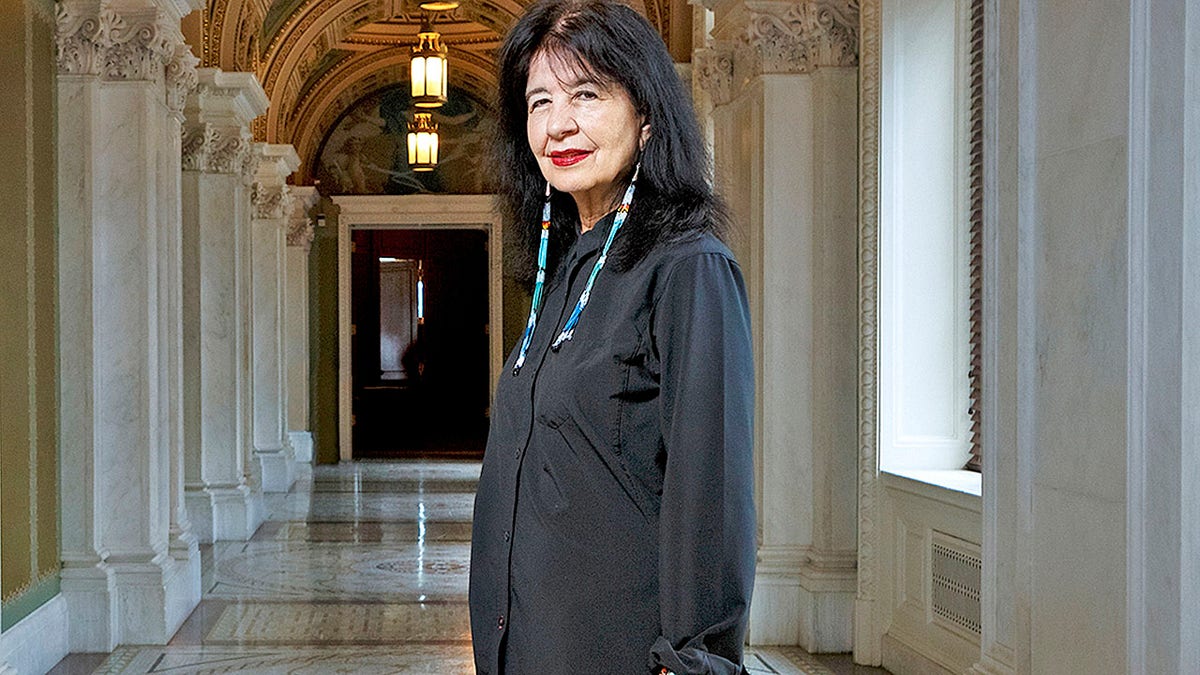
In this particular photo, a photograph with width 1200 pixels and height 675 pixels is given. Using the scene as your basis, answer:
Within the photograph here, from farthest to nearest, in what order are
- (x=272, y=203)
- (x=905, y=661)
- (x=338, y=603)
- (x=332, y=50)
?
1. (x=332, y=50)
2. (x=272, y=203)
3. (x=338, y=603)
4. (x=905, y=661)

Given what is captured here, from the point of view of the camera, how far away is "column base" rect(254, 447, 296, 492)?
58.1 feet

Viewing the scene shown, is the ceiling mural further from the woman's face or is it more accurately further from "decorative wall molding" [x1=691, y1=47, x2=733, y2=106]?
the woman's face

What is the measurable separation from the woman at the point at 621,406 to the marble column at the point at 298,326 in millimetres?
19126

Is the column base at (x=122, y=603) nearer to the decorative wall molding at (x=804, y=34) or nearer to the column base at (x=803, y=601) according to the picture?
the column base at (x=803, y=601)

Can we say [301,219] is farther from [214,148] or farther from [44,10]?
[44,10]

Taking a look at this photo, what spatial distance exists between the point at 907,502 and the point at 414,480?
13.0 m

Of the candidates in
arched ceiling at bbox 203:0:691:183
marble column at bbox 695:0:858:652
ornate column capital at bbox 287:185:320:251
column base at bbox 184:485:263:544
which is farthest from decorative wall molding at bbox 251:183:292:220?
marble column at bbox 695:0:858:652

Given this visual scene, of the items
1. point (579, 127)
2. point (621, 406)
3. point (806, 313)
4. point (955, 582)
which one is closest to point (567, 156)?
point (579, 127)

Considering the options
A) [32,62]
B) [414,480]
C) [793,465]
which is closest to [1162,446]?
[793,465]

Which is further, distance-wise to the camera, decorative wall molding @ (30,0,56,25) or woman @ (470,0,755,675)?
decorative wall molding @ (30,0,56,25)

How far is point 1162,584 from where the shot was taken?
314 centimetres

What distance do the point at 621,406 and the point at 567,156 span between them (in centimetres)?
38

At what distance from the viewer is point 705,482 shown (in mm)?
1883

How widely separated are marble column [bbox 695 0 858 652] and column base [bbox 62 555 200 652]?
3401 millimetres
